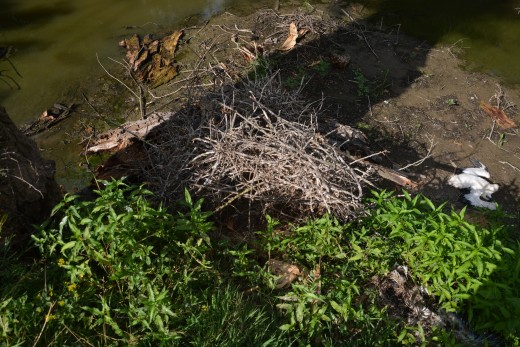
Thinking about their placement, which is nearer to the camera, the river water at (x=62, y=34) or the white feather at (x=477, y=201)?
the white feather at (x=477, y=201)

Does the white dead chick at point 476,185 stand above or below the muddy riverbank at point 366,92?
below

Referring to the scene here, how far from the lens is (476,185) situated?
487 cm

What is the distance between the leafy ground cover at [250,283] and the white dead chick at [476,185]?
53.5 inches

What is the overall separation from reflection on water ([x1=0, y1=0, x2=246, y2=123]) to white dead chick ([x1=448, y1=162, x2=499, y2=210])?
14.9ft

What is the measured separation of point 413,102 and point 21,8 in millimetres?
6027

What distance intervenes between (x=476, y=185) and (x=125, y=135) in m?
3.86

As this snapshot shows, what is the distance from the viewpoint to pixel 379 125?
5.42 meters

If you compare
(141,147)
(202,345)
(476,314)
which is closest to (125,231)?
(202,345)

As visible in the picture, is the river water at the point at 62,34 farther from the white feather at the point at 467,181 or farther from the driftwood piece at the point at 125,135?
the white feather at the point at 467,181

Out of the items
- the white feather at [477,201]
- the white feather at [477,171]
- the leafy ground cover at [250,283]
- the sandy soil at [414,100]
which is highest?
the leafy ground cover at [250,283]

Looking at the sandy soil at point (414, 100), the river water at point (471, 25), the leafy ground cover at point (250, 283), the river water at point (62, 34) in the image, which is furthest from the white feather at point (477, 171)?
the river water at point (62, 34)

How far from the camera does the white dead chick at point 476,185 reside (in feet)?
15.5

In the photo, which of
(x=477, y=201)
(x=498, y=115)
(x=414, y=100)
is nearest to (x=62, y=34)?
(x=414, y=100)

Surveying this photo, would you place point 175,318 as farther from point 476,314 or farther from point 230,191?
point 476,314
